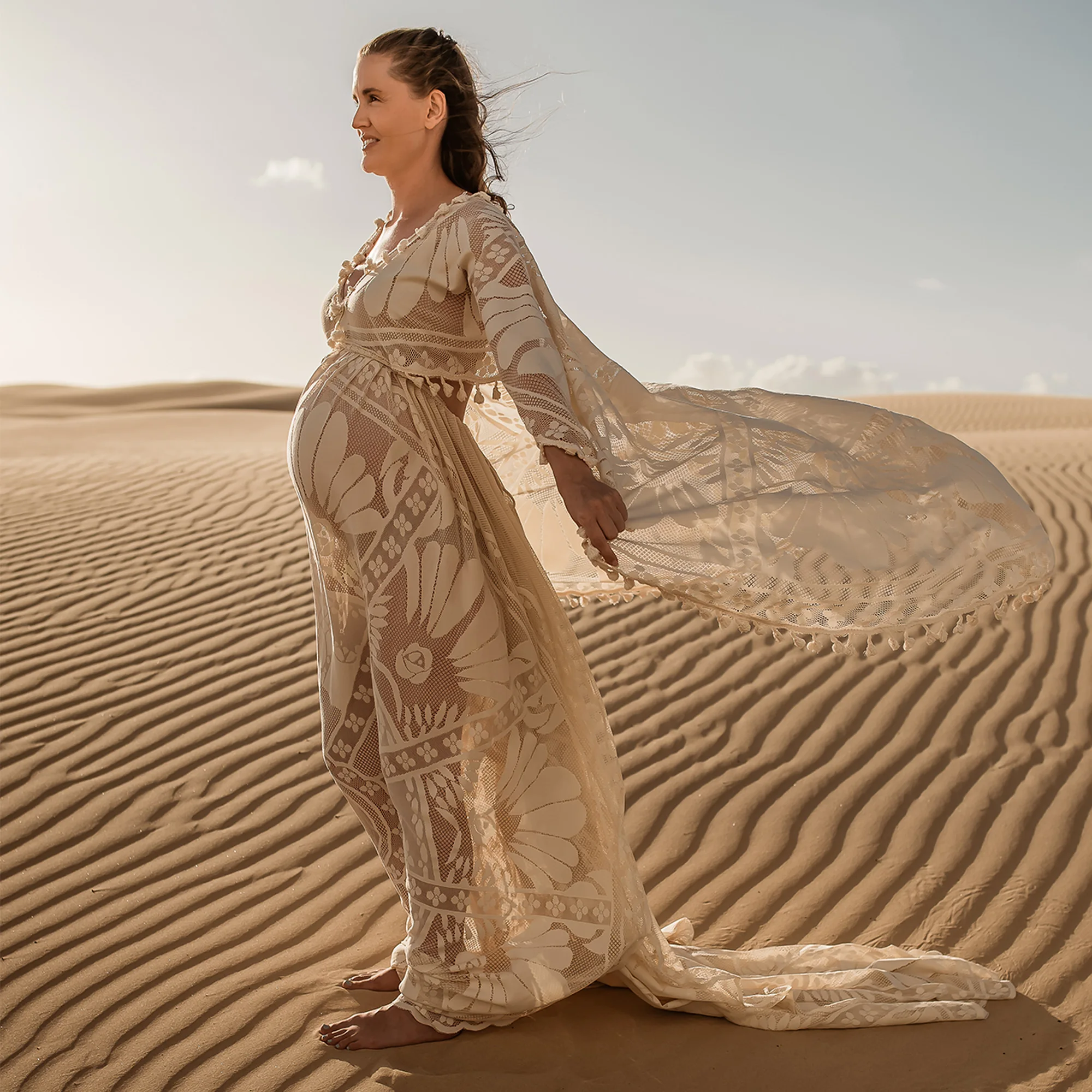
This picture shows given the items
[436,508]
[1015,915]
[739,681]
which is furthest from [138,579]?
[1015,915]

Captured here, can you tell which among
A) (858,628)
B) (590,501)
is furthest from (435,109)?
(858,628)

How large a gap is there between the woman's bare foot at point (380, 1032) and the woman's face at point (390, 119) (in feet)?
6.96

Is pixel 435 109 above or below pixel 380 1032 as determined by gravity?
above

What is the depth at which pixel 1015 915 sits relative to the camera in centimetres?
342

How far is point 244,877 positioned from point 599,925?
1.67 meters

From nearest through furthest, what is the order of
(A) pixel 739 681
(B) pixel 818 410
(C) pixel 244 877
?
(B) pixel 818 410, (C) pixel 244 877, (A) pixel 739 681

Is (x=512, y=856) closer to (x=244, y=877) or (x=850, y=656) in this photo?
(x=244, y=877)

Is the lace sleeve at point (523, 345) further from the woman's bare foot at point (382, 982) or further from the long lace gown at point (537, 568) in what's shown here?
the woman's bare foot at point (382, 982)

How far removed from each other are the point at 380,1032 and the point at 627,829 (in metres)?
1.68

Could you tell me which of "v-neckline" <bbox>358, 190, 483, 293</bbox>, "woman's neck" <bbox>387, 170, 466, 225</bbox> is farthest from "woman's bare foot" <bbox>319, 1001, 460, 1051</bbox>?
"woman's neck" <bbox>387, 170, 466, 225</bbox>

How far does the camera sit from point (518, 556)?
2746 mm

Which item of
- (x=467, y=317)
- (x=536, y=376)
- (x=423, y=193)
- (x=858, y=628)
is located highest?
(x=423, y=193)

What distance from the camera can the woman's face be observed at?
2635mm

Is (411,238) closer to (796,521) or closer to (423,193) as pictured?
(423,193)
